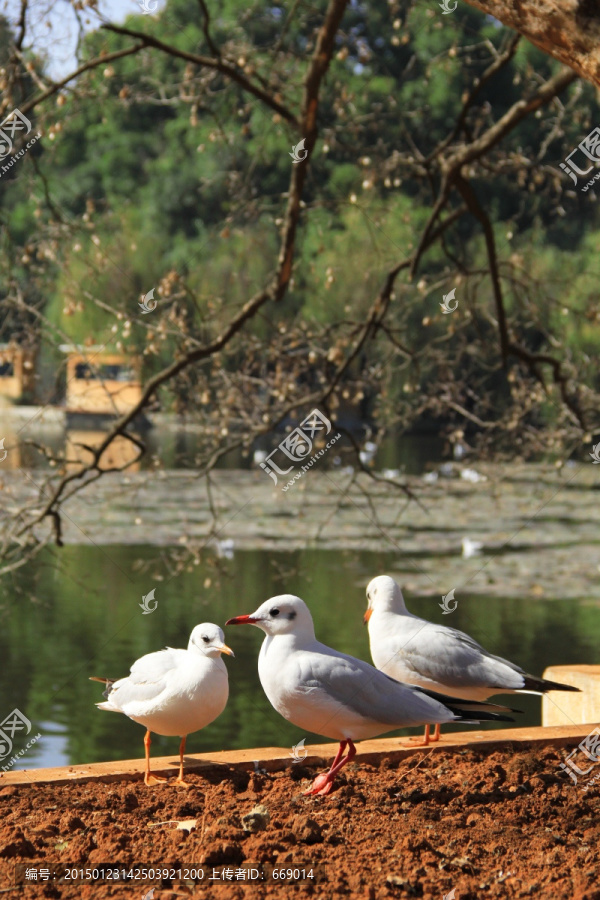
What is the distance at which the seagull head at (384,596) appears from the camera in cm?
303

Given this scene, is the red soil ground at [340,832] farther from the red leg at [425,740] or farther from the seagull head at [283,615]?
the seagull head at [283,615]

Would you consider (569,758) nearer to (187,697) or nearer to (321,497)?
(187,697)

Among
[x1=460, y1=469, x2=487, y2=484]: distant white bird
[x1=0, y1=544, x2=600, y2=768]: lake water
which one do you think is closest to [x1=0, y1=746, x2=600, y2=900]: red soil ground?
[x1=0, y1=544, x2=600, y2=768]: lake water

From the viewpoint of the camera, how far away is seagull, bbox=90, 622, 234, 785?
99.5 inches

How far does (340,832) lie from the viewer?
228 centimetres

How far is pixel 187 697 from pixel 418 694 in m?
0.55

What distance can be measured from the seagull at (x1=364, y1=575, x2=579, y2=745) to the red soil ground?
22 centimetres

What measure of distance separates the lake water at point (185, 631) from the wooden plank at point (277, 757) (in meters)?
2.29

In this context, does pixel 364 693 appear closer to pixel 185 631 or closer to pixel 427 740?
pixel 427 740

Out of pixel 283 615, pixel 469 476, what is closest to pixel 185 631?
pixel 283 615

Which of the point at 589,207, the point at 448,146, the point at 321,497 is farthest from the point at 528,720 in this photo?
the point at 589,207

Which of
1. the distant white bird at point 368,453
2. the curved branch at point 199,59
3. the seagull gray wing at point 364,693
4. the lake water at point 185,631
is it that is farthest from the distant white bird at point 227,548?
the seagull gray wing at point 364,693

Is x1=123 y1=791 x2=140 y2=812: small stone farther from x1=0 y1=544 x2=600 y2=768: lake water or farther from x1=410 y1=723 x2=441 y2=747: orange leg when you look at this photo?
x1=0 y1=544 x2=600 y2=768: lake water

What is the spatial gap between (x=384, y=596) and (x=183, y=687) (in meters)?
0.74
